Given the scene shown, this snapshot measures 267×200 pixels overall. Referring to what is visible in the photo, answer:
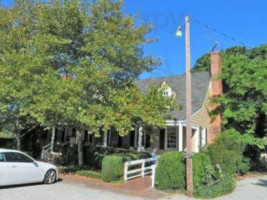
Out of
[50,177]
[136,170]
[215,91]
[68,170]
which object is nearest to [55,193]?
[50,177]

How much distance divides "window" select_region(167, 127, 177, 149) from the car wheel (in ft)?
36.9

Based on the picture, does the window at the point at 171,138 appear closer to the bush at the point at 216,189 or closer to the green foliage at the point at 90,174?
the green foliage at the point at 90,174

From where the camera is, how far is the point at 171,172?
13891 millimetres

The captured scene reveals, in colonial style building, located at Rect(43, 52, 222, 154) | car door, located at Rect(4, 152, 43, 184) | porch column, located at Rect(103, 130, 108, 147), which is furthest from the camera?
porch column, located at Rect(103, 130, 108, 147)

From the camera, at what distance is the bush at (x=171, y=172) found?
1380 cm

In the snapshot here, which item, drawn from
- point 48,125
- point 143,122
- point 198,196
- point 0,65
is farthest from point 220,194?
point 0,65

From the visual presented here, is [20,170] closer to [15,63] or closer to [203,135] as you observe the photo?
[15,63]

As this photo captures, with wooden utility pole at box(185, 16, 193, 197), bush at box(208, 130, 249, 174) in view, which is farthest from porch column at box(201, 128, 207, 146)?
wooden utility pole at box(185, 16, 193, 197)

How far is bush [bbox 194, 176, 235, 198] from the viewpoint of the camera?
42.2 feet

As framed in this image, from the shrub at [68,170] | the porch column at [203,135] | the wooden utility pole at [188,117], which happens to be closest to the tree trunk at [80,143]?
the shrub at [68,170]

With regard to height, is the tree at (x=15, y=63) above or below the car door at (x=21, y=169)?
above

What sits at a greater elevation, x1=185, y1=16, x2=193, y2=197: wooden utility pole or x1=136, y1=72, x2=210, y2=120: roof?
x1=136, y1=72, x2=210, y2=120: roof

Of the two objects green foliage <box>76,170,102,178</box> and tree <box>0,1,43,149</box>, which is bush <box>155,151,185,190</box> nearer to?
green foliage <box>76,170,102,178</box>

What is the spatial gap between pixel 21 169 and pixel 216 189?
7.66 meters
